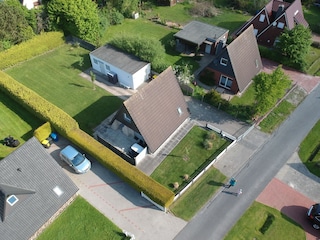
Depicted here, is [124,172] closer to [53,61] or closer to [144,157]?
[144,157]

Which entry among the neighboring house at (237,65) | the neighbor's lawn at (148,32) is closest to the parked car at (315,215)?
the neighboring house at (237,65)

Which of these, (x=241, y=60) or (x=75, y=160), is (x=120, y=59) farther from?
(x=75, y=160)

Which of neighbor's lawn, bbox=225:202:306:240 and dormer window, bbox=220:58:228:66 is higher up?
dormer window, bbox=220:58:228:66

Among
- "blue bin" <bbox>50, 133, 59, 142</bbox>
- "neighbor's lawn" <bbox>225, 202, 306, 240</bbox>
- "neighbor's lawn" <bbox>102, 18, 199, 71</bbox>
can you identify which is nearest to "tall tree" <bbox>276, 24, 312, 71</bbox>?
"neighbor's lawn" <bbox>102, 18, 199, 71</bbox>

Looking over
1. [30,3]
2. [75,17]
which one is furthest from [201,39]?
[30,3]

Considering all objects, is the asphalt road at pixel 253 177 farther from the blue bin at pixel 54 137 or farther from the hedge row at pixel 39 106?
the blue bin at pixel 54 137

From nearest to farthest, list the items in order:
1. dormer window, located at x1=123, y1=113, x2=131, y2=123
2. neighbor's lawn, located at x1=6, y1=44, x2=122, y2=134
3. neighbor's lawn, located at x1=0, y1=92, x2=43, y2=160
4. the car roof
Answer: the car roof → dormer window, located at x1=123, y1=113, x2=131, y2=123 → neighbor's lawn, located at x1=0, y1=92, x2=43, y2=160 → neighbor's lawn, located at x1=6, y1=44, x2=122, y2=134

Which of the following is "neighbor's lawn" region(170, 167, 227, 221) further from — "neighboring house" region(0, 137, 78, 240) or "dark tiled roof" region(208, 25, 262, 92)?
"dark tiled roof" region(208, 25, 262, 92)

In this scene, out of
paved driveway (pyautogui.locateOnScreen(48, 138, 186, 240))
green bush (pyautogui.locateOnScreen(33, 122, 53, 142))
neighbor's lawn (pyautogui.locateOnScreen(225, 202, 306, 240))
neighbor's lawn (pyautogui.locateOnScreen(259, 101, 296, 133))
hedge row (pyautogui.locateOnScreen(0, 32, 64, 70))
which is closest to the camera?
neighbor's lawn (pyautogui.locateOnScreen(225, 202, 306, 240))
